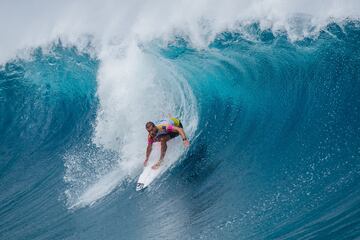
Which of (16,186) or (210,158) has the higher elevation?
(16,186)

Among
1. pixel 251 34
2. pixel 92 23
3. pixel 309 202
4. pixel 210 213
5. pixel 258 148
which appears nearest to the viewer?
pixel 309 202

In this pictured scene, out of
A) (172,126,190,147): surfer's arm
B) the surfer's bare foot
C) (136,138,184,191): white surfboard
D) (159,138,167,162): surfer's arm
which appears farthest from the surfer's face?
(136,138,184,191): white surfboard

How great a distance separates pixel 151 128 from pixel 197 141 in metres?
1.27

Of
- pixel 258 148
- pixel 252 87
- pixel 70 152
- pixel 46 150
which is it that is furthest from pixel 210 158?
pixel 46 150

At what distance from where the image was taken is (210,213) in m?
8.07

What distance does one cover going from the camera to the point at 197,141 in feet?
32.5

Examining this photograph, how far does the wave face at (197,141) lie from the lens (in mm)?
7754

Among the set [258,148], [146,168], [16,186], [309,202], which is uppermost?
[16,186]

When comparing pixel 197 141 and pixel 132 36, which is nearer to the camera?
pixel 197 141

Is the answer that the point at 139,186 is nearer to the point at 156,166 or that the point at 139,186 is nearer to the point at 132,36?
the point at 156,166

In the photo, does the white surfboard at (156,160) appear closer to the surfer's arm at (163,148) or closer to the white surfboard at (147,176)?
the white surfboard at (147,176)

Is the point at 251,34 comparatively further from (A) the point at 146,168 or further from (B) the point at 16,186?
(B) the point at 16,186

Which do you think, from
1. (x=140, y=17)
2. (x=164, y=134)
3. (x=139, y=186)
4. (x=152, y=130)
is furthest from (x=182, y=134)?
→ (x=140, y=17)

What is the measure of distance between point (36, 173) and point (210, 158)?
3.74m
